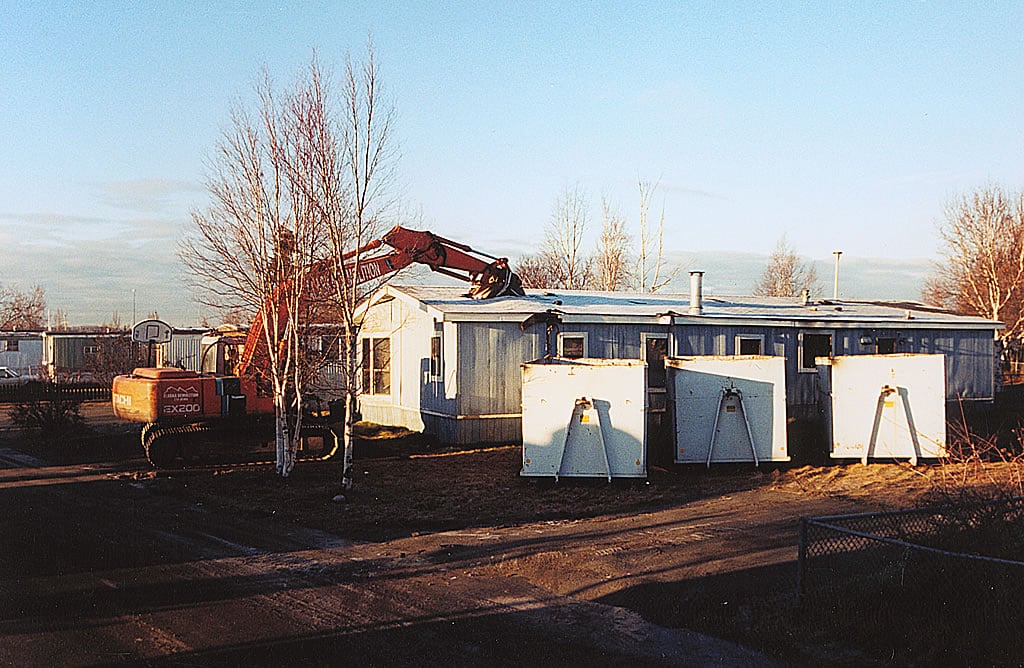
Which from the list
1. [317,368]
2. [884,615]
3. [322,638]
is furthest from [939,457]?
[322,638]

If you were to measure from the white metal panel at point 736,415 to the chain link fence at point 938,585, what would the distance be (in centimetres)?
750

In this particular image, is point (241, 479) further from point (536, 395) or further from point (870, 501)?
point (870, 501)

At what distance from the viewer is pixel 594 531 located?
11195 millimetres

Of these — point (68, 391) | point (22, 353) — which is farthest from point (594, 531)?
point (22, 353)

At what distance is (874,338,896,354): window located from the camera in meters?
23.4

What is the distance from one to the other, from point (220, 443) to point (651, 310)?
1013 centimetres

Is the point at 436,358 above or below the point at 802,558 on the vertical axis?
above

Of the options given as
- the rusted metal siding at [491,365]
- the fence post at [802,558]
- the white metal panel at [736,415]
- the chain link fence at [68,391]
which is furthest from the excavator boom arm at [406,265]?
the chain link fence at [68,391]

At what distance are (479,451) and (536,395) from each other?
413 cm

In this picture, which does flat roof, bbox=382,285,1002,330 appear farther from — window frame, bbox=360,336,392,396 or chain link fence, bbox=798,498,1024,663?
chain link fence, bbox=798,498,1024,663

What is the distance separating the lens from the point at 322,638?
7.11 meters

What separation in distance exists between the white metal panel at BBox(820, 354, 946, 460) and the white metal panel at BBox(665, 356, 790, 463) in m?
1.49

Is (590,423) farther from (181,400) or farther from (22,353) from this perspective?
(22,353)

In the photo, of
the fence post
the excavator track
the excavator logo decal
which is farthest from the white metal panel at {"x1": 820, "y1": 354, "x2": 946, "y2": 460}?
the excavator logo decal
